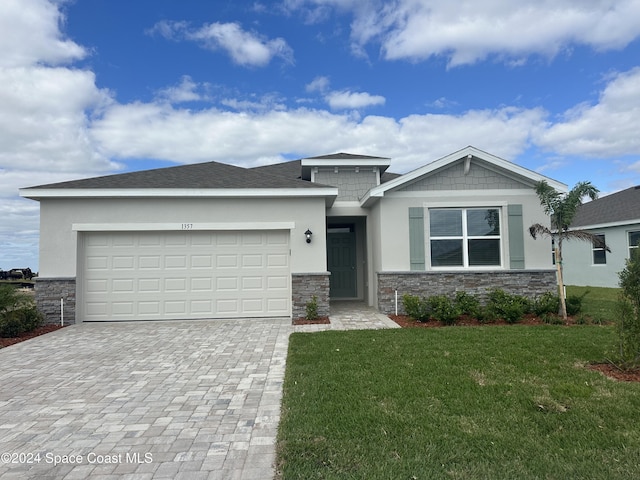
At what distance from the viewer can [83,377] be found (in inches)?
216

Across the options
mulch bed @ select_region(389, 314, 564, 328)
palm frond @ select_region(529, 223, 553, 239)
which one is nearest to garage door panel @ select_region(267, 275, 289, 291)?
mulch bed @ select_region(389, 314, 564, 328)

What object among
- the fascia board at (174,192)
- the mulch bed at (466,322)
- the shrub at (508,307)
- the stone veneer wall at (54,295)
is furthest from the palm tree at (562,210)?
the stone veneer wall at (54,295)

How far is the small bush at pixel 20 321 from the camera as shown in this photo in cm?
840

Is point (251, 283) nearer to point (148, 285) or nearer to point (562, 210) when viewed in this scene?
point (148, 285)

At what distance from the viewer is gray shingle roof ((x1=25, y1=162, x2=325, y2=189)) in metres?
9.94

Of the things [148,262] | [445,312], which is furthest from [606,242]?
[148,262]

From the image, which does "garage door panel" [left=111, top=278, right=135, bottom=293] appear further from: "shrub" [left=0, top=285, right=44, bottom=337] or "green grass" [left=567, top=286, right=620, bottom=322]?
"green grass" [left=567, top=286, right=620, bottom=322]

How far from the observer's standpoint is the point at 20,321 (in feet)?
28.3

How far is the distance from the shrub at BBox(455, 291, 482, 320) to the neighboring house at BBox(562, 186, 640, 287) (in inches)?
386

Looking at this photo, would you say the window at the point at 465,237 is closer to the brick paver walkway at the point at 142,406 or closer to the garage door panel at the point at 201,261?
the brick paver walkway at the point at 142,406

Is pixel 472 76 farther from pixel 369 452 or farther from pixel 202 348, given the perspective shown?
pixel 369 452

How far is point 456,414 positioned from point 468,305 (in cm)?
586

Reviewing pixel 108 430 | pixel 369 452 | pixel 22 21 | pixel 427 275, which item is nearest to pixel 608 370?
pixel 369 452

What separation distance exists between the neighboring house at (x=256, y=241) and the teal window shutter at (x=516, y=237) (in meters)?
0.03
